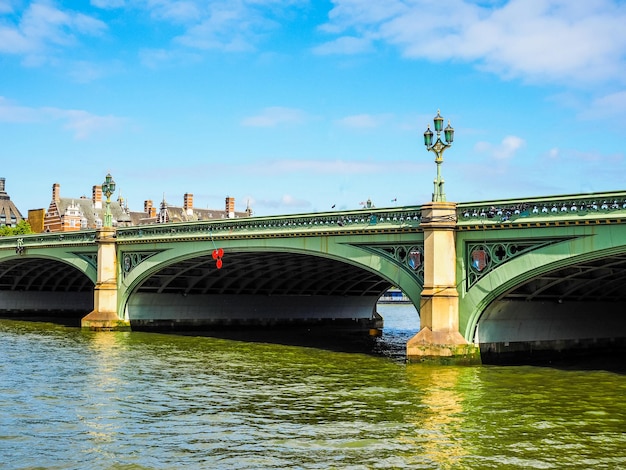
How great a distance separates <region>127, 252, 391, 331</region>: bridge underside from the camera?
50.0 m

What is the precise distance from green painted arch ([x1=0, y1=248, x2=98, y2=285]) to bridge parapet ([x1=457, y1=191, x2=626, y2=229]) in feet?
93.7

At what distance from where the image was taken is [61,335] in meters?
49.2

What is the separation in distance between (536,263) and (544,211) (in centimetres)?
185

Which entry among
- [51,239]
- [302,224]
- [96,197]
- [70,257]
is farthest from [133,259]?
[96,197]

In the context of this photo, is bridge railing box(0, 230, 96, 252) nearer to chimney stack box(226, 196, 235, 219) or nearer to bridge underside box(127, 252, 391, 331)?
bridge underside box(127, 252, 391, 331)

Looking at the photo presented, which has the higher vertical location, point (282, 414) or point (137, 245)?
point (137, 245)

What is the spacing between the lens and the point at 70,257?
5512 centimetres

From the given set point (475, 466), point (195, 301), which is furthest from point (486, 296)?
point (195, 301)

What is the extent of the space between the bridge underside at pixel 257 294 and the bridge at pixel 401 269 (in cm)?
10

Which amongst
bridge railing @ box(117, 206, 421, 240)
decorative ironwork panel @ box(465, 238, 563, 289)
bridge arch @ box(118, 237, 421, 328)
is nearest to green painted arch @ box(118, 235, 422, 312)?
bridge arch @ box(118, 237, 421, 328)

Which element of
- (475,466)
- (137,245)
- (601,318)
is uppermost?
(137,245)

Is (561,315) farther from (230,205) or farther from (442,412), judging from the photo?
(230,205)

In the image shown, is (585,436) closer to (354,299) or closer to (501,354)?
(501,354)

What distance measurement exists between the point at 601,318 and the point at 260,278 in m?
22.7
